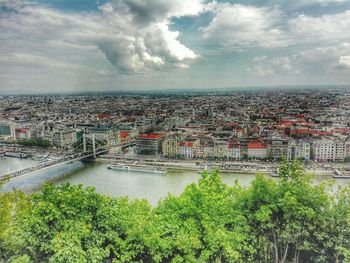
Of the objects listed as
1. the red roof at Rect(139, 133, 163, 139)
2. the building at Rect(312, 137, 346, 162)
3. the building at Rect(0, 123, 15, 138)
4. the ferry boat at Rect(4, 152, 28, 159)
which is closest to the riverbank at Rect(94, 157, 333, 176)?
the building at Rect(312, 137, 346, 162)

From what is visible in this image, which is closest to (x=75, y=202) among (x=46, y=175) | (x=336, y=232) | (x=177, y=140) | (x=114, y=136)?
(x=336, y=232)

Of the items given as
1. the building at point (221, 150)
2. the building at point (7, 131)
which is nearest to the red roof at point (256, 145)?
the building at point (221, 150)

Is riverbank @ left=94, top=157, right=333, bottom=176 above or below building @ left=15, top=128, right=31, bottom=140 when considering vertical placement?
below

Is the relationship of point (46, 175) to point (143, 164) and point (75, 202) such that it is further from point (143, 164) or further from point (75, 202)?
point (75, 202)

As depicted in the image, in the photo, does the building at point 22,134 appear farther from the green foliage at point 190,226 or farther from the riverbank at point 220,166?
the green foliage at point 190,226

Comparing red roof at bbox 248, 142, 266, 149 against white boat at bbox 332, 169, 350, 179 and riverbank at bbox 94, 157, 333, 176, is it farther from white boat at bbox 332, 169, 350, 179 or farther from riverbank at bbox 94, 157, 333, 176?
white boat at bbox 332, 169, 350, 179

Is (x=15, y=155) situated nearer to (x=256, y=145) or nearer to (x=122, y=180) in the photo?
(x=122, y=180)

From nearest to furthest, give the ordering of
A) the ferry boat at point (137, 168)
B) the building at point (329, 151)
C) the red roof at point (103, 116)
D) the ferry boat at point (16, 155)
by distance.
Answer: the ferry boat at point (137, 168)
the building at point (329, 151)
the ferry boat at point (16, 155)
the red roof at point (103, 116)

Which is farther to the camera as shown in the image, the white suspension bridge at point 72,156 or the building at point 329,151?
the building at point 329,151
